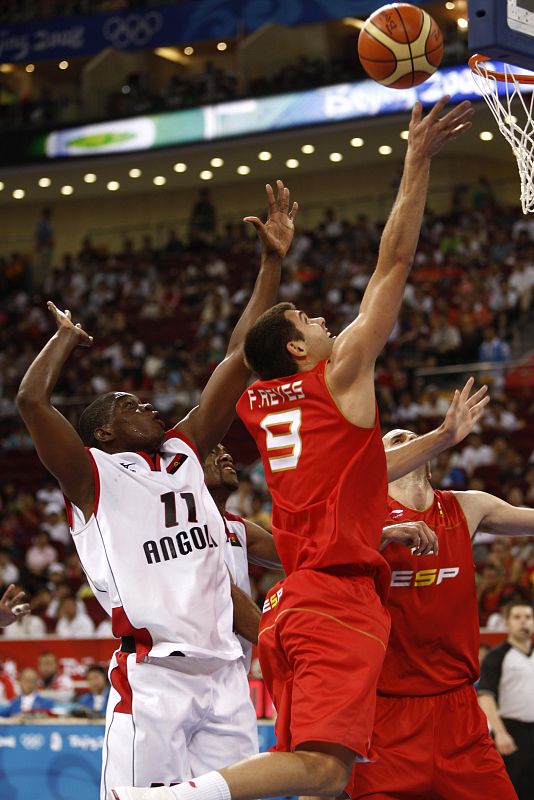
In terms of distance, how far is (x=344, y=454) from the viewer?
14.6 feet

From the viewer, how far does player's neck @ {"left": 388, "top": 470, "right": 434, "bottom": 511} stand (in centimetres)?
561

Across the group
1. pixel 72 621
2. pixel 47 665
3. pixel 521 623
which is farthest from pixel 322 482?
pixel 72 621

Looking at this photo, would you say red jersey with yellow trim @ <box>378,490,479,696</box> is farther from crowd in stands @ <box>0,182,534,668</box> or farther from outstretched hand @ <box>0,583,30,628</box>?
crowd in stands @ <box>0,182,534,668</box>

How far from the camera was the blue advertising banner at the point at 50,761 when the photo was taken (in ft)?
29.6

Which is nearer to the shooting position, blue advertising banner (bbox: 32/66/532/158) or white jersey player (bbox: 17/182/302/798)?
white jersey player (bbox: 17/182/302/798)

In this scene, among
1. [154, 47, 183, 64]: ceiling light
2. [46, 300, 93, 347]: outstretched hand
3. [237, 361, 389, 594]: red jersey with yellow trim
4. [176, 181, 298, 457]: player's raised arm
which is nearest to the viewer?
[237, 361, 389, 594]: red jersey with yellow trim

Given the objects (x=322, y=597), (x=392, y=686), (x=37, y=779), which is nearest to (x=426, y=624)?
(x=392, y=686)

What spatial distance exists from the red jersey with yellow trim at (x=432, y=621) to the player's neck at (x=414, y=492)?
182mm

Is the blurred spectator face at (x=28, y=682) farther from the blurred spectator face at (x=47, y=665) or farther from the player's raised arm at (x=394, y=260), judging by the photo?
the player's raised arm at (x=394, y=260)

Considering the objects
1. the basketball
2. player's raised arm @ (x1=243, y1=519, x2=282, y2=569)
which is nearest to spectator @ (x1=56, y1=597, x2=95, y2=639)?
player's raised arm @ (x1=243, y1=519, x2=282, y2=569)

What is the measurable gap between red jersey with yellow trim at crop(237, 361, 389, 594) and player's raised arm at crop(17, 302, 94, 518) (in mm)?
764

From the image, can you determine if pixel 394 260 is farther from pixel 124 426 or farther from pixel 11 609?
pixel 11 609

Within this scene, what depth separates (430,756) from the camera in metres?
5.07

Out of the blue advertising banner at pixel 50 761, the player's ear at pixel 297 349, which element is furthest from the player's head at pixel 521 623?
the player's ear at pixel 297 349
